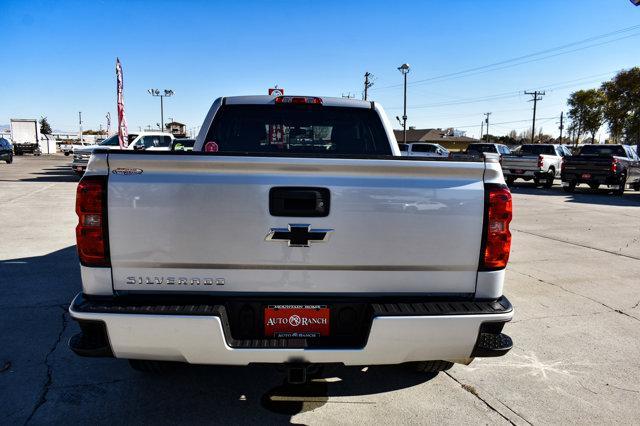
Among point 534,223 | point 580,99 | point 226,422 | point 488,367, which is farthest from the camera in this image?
point 580,99

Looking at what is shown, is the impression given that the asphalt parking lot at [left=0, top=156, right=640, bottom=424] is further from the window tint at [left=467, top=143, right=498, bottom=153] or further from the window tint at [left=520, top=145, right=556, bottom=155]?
the window tint at [left=467, top=143, right=498, bottom=153]

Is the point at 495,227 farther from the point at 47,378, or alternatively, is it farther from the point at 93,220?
the point at 47,378

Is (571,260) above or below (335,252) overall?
below

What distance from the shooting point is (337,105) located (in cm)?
402

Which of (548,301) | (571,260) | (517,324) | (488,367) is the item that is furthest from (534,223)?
(488,367)

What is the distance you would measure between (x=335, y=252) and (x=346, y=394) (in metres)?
1.33

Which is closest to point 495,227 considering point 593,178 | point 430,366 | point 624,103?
point 430,366

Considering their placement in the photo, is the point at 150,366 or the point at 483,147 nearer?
the point at 150,366

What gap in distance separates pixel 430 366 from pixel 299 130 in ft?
7.40

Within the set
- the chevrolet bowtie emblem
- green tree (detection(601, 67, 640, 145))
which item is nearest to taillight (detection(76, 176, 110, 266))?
the chevrolet bowtie emblem

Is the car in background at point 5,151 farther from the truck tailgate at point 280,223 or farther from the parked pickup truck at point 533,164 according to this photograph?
the truck tailgate at point 280,223

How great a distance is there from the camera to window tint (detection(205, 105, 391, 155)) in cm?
399

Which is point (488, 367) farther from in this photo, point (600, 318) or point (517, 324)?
point (600, 318)

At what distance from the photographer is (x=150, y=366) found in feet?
10.4
